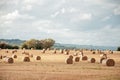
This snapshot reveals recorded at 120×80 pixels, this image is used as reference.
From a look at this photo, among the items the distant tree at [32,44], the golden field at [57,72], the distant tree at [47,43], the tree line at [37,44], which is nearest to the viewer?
the golden field at [57,72]

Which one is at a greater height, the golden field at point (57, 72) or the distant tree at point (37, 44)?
the distant tree at point (37, 44)

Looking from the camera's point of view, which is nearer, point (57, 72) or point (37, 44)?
point (57, 72)

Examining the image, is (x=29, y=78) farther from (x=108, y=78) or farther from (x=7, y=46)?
(x=7, y=46)

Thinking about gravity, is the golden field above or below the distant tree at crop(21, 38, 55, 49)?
below

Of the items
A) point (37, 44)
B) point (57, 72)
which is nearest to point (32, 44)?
point (37, 44)

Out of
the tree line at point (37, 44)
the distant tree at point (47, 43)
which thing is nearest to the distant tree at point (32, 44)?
the tree line at point (37, 44)

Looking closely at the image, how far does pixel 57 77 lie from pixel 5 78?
3286mm

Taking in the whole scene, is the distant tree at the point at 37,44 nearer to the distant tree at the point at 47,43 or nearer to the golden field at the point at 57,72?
the distant tree at the point at 47,43

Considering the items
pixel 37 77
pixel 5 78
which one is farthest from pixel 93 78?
pixel 5 78

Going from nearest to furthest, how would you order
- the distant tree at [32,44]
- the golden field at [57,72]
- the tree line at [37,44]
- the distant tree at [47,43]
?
1. the golden field at [57,72]
2. the distant tree at [32,44]
3. the tree line at [37,44]
4. the distant tree at [47,43]

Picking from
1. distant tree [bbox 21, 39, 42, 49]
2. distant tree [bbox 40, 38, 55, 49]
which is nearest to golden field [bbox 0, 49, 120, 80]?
distant tree [bbox 21, 39, 42, 49]

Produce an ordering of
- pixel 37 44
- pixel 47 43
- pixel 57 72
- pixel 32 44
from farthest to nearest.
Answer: pixel 47 43 < pixel 37 44 < pixel 32 44 < pixel 57 72

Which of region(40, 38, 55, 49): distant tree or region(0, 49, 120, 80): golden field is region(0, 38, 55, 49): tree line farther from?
region(0, 49, 120, 80): golden field

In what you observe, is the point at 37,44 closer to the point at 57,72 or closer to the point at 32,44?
the point at 32,44
